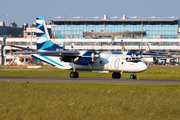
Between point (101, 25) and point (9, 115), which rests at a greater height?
point (101, 25)

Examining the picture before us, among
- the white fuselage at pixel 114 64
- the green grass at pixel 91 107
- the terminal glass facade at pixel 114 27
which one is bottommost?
the green grass at pixel 91 107

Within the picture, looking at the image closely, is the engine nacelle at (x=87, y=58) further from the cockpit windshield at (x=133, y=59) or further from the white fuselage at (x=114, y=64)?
the cockpit windshield at (x=133, y=59)

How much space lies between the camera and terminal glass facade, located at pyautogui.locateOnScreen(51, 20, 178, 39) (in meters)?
165

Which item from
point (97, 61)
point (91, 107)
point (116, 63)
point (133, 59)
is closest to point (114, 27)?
point (97, 61)

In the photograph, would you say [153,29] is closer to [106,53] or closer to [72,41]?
[72,41]

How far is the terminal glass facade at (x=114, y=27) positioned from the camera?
16488 centimetres

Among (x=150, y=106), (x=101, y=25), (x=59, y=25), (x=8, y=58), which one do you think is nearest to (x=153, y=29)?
(x=101, y=25)

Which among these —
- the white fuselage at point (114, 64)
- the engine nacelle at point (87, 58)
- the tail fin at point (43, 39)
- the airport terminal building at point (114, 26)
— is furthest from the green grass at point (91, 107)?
the airport terminal building at point (114, 26)

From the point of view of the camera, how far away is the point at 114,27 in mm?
165500

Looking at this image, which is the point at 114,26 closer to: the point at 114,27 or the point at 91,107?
the point at 114,27

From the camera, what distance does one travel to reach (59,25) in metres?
166

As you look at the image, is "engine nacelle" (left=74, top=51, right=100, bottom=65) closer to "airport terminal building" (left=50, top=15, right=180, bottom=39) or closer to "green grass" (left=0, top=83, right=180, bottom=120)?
"green grass" (left=0, top=83, right=180, bottom=120)

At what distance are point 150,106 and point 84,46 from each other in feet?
366

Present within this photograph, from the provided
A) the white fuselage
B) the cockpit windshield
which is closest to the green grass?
the white fuselage
